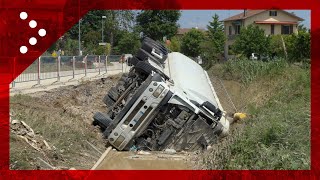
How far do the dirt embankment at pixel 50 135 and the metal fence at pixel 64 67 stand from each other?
3399 mm

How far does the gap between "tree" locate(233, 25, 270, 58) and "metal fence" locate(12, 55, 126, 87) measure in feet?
57.3

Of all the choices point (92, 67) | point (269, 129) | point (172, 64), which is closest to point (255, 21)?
point (92, 67)

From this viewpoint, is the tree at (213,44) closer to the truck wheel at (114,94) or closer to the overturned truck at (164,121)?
the truck wheel at (114,94)

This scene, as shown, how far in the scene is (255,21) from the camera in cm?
6388

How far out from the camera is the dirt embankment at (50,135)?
9039 millimetres

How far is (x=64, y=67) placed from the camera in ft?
76.8

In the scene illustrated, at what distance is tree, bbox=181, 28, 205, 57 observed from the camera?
53.7 meters

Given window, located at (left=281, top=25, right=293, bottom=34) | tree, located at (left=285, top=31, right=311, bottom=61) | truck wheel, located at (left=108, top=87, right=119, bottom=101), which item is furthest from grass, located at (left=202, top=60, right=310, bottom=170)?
window, located at (left=281, top=25, right=293, bottom=34)

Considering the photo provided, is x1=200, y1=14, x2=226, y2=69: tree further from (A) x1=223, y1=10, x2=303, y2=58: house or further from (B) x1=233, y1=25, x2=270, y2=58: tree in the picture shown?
(A) x1=223, y1=10, x2=303, y2=58: house

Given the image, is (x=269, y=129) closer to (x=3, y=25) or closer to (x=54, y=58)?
(x=3, y=25)
